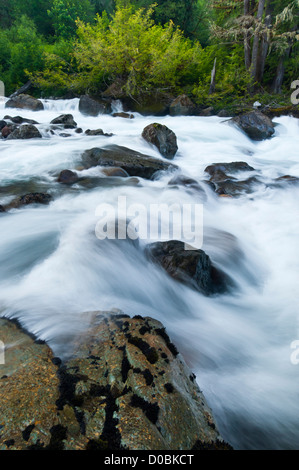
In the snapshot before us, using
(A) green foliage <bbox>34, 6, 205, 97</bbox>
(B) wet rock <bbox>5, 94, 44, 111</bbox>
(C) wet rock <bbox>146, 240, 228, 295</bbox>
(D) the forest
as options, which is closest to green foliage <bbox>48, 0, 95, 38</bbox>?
(D) the forest

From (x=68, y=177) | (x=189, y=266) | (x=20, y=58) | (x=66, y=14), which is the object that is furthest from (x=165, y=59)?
(x=189, y=266)

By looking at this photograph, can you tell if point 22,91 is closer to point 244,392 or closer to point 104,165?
point 104,165

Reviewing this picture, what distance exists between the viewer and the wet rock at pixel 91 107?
12500 mm

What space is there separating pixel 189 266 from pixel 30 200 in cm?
311

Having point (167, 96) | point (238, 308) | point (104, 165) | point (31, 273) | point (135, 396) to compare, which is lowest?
point (238, 308)

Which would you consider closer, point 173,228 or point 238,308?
point 238,308

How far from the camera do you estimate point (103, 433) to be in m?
1.17

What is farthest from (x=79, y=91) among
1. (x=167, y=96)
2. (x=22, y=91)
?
(x=167, y=96)

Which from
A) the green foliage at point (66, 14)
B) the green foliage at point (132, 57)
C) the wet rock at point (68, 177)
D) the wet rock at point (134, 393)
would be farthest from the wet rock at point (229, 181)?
the green foliage at point (66, 14)

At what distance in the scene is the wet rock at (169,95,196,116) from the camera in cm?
1281

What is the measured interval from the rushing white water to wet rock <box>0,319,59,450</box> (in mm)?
168

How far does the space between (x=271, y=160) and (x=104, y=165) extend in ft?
19.0

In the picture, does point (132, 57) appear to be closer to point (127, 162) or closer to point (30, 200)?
point (127, 162)
